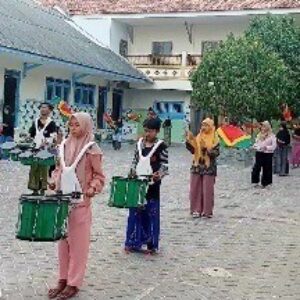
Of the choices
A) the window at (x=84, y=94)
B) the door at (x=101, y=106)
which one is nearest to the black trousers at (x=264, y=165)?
the window at (x=84, y=94)

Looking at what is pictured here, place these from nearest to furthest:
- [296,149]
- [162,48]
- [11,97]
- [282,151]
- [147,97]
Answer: [282,151] < [296,149] < [11,97] < [147,97] < [162,48]

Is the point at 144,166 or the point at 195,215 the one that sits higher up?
the point at 144,166

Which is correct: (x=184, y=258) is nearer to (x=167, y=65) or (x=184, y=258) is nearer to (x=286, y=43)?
(x=286, y=43)

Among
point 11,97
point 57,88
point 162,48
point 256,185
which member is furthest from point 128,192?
point 162,48

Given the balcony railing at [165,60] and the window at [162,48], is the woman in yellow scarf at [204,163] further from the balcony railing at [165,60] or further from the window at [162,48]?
the window at [162,48]

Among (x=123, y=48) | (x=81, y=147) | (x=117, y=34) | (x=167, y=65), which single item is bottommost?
(x=81, y=147)

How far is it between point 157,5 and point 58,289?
24.1m

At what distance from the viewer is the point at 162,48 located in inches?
1182

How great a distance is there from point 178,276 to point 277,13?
70.8ft

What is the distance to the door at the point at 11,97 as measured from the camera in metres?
20.5

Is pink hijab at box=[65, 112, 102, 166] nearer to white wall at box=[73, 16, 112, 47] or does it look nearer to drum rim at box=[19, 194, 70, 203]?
drum rim at box=[19, 194, 70, 203]

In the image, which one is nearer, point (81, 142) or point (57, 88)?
point (81, 142)

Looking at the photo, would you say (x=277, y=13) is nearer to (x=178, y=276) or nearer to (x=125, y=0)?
(x=125, y=0)

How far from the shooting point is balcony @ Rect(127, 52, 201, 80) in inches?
1086
